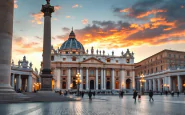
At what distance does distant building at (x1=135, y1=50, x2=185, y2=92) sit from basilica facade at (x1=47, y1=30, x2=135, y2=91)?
9.24m

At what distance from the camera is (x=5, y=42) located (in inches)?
689

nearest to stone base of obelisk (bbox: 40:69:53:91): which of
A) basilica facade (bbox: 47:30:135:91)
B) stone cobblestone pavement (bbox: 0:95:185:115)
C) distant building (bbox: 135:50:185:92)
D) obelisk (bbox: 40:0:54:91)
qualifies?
obelisk (bbox: 40:0:54:91)

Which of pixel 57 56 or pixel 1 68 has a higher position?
pixel 57 56

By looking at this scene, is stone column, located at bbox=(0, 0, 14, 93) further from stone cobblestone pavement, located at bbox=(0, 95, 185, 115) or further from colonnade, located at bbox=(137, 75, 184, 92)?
colonnade, located at bbox=(137, 75, 184, 92)

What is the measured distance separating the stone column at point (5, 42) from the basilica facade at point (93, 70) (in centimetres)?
8085

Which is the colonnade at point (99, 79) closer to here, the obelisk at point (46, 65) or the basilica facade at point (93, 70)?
the basilica facade at point (93, 70)

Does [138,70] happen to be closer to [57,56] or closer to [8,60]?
[57,56]

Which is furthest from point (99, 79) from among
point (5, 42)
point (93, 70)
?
point (5, 42)

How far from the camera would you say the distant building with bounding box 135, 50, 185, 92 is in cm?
7775

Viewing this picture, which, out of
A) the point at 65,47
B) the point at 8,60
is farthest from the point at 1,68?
the point at 65,47

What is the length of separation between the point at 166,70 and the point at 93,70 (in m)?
33.7

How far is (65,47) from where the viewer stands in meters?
123

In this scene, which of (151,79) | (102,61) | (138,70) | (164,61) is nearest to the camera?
(164,61)

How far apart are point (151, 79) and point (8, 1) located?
8520cm
